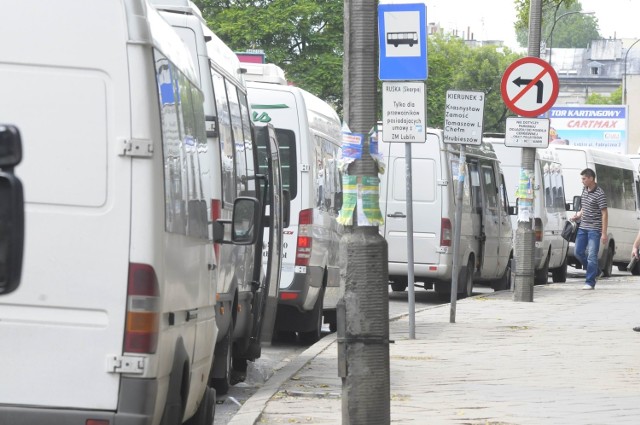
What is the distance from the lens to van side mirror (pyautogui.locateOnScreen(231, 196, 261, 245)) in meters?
8.28

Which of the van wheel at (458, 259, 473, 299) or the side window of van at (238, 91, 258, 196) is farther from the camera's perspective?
the van wheel at (458, 259, 473, 299)

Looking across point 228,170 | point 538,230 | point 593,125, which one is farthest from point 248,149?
point 593,125

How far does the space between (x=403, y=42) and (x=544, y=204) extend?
689 inches

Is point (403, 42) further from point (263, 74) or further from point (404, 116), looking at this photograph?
point (263, 74)

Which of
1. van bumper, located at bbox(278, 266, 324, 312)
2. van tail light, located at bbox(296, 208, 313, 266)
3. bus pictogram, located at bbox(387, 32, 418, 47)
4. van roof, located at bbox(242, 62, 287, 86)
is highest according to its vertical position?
bus pictogram, located at bbox(387, 32, 418, 47)

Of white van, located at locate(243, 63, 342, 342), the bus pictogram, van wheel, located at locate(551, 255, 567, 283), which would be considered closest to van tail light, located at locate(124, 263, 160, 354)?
the bus pictogram

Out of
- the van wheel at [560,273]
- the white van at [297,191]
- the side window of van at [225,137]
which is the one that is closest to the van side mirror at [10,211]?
the side window of van at [225,137]

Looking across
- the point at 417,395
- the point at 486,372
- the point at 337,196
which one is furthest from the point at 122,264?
the point at 337,196

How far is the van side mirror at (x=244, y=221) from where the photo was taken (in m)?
8.28

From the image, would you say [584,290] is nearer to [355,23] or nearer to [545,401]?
[545,401]

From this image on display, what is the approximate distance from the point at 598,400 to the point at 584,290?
57.4 feet

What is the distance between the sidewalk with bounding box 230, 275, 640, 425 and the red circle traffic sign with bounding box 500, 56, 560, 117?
2969 mm

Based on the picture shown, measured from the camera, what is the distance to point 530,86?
21391 mm

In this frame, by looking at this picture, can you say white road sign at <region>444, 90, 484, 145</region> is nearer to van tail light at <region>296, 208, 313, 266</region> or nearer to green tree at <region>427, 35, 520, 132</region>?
van tail light at <region>296, 208, 313, 266</region>
